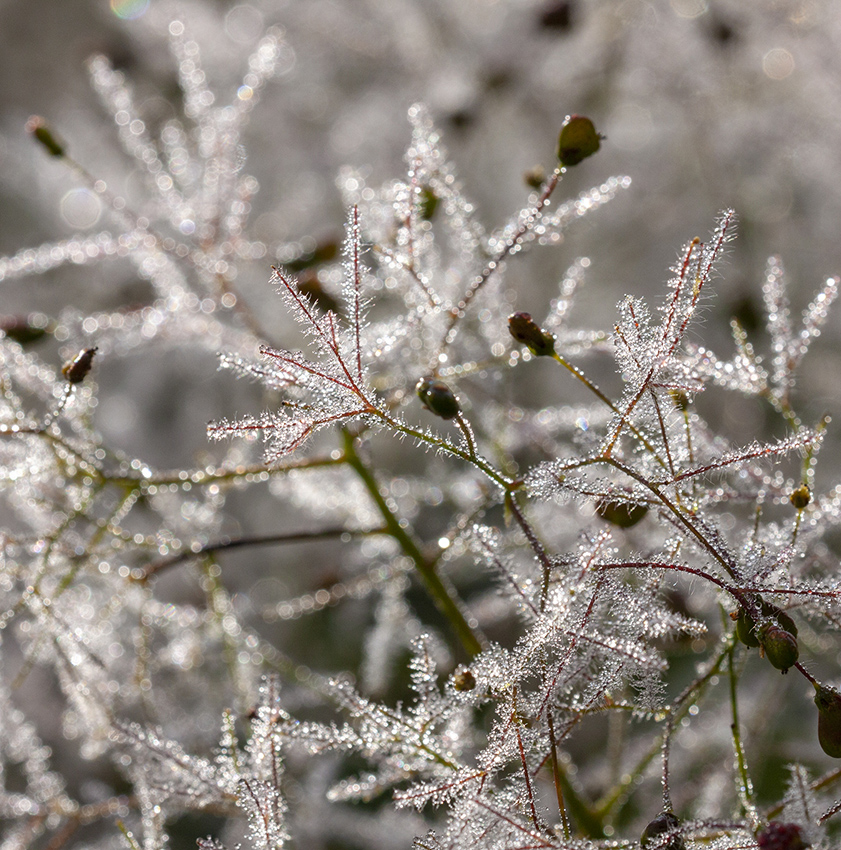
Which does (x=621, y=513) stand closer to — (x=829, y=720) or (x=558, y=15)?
(x=829, y=720)

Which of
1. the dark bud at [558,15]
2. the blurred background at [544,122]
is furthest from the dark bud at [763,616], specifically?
the dark bud at [558,15]

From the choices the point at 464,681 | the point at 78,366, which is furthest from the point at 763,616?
the point at 78,366

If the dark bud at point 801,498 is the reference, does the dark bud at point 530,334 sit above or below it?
above

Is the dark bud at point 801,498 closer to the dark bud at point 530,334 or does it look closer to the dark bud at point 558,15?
the dark bud at point 530,334

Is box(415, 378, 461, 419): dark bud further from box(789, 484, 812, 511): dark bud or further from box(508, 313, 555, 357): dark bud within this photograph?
box(789, 484, 812, 511): dark bud

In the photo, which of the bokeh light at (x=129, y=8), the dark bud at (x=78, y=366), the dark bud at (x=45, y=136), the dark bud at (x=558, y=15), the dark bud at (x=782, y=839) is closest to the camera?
the dark bud at (x=782, y=839)

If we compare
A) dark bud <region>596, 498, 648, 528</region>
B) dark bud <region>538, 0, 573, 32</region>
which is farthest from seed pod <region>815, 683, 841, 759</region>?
dark bud <region>538, 0, 573, 32</region>
